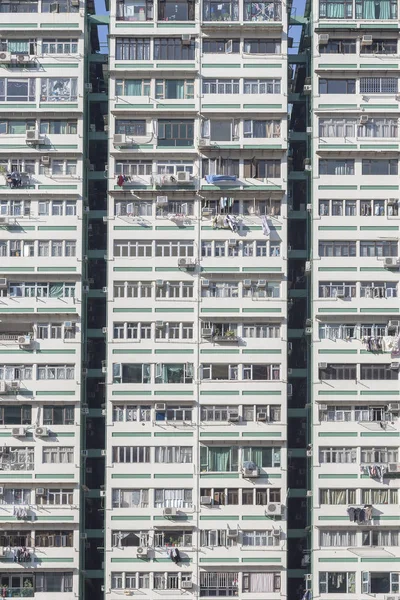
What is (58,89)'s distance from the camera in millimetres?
56438

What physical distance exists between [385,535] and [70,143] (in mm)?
21509

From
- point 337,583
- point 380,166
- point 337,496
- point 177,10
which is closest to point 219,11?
point 177,10

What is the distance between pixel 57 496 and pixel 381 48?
24001 mm

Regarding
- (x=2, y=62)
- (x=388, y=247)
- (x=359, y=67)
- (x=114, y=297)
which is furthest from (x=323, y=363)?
(x=2, y=62)

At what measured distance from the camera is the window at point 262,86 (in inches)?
2211

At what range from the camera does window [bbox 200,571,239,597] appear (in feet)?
176

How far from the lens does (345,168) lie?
56.1m

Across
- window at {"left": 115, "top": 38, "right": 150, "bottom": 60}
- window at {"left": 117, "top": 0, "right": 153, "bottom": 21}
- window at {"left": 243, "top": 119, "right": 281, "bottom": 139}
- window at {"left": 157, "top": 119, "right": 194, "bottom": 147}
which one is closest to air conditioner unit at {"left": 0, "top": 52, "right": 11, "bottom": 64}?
window at {"left": 115, "top": 38, "right": 150, "bottom": 60}

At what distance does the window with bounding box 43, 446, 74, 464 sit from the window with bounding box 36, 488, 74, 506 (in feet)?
3.98

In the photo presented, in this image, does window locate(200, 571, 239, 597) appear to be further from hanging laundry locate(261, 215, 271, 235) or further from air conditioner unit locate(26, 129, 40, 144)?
air conditioner unit locate(26, 129, 40, 144)

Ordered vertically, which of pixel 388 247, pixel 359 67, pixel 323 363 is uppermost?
pixel 359 67

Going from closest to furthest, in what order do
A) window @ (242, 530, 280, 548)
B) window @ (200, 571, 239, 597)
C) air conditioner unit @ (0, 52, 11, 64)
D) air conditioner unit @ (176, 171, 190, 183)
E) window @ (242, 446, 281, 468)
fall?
window @ (200, 571, 239, 597), window @ (242, 530, 280, 548), window @ (242, 446, 281, 468), air conditioner unit @ (176, 171, 190, 183), air conditioner unit @ (0, 52, 11, 64)

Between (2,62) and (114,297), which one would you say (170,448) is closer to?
(114,297)

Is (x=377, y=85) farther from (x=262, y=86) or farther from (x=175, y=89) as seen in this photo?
(x=175, y=89)
